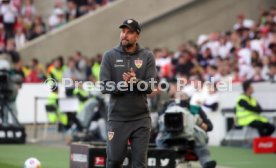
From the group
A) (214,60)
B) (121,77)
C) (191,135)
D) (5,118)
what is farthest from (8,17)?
(121,77)

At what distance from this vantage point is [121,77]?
478 inches

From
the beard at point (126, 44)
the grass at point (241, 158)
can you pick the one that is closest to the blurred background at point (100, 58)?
the grass at point (241, 158)

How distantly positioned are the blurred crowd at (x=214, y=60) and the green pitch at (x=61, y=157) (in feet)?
13.0

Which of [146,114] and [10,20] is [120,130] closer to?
[146,114]

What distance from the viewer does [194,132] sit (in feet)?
53.7

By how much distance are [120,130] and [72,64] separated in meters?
17.6

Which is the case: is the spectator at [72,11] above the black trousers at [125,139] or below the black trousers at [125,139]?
above

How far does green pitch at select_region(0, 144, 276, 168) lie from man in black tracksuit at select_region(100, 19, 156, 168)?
546 cm

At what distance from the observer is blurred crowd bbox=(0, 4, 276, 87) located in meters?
26.2

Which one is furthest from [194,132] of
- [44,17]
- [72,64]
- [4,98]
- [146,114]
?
[44,17]

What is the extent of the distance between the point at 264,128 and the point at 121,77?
34.8 feet

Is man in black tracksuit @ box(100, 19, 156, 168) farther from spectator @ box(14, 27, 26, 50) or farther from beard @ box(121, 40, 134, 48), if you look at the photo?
spectator @ box(14, 27, 26, 50)

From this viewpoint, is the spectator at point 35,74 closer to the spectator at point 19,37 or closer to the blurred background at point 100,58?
the blurred background at point 100,58

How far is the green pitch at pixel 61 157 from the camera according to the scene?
59.2 ft
